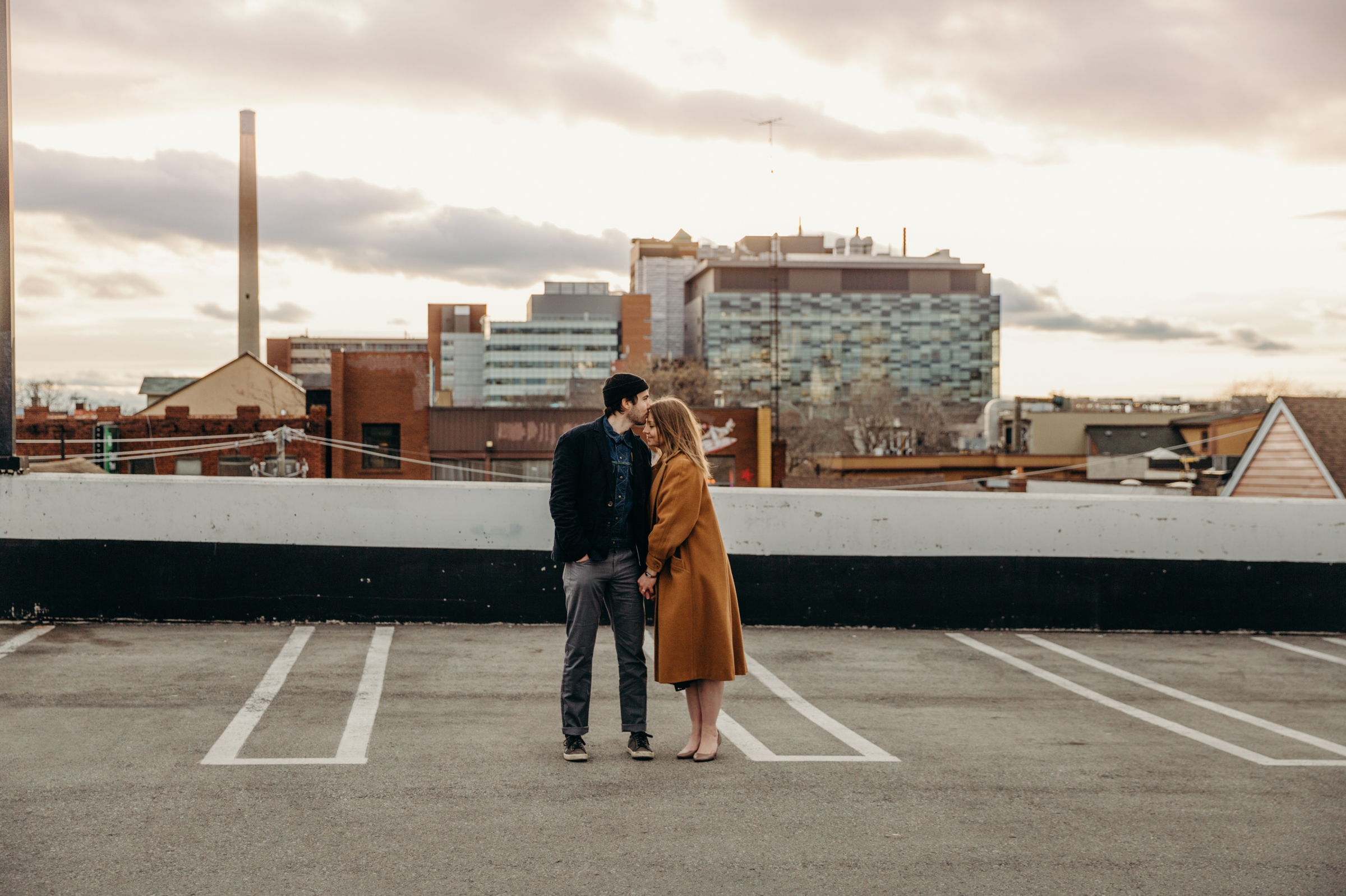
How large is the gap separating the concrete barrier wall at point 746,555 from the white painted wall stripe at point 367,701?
33.0 inches

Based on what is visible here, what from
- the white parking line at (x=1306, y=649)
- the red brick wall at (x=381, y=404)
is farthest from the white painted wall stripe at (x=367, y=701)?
the red brick wall at (x=381, y=404)

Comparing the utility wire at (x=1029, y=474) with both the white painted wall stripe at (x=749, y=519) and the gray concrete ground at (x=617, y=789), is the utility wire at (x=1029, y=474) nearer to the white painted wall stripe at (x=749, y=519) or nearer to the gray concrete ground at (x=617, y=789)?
the white painted wall stripe at (x=749, y=519)

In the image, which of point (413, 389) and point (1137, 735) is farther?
point (413, 389)

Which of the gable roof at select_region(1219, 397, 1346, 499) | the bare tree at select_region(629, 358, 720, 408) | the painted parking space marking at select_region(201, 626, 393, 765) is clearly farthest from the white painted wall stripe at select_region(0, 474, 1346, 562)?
the bare tree at select_region(629, 358, 720, 408)

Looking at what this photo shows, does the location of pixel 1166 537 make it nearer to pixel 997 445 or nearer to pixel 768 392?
pixel 997 445

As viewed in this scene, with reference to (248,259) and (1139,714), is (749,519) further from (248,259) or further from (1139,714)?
(248,259)

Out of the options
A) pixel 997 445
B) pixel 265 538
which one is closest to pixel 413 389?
pixel 265 538

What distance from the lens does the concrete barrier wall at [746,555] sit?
877 centimetres

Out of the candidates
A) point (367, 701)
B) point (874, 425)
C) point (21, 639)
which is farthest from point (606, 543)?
point (874, 425)

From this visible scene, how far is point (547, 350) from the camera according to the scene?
193 m

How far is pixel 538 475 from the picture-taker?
56.3 m

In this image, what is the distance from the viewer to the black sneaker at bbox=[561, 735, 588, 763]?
528 centimetres

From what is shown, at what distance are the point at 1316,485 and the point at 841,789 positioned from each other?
86.4ft

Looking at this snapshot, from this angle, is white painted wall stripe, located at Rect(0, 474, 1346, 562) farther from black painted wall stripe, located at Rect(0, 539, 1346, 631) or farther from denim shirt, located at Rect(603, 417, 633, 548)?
denim shirt, located at Rect(603, 417, 633, 548)
